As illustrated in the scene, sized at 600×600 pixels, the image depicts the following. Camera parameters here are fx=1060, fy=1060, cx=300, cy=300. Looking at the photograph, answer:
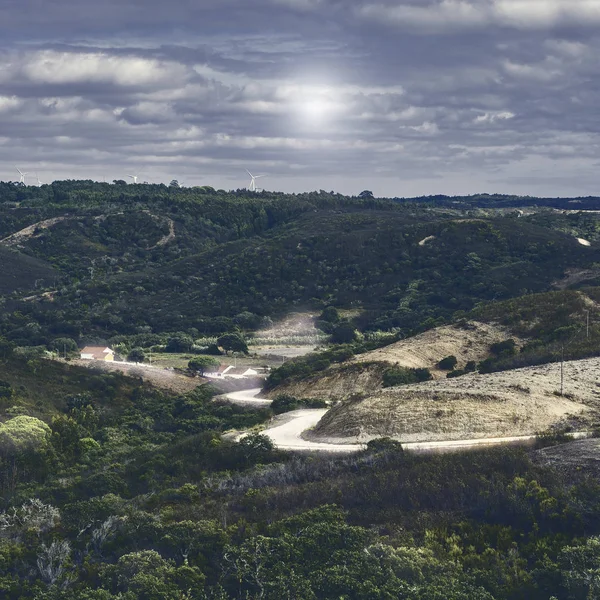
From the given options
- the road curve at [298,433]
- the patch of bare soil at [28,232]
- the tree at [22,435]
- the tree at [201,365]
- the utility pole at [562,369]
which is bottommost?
the tree at [201,365]

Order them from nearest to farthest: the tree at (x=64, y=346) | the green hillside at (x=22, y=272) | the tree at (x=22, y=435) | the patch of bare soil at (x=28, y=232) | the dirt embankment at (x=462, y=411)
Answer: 1. the dirt embankment at (x=462, y=411)
2. the tree at (x=22, y=435)
3. the tree at (x=64, y=346)
4. the green hillside at (x=22, y=272)
5. the patch of bare soil at (x=28, y=232)

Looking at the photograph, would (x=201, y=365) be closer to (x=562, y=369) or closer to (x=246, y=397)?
(x=246, y=397)

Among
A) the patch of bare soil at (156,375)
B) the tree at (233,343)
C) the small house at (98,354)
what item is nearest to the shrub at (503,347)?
the patch of bare soil at (156,375)

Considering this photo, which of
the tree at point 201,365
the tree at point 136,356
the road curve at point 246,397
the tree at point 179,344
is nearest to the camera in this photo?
the road curve at point 246,397

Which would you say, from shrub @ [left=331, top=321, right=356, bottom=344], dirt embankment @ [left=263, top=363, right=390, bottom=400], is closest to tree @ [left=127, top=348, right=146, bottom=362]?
shrub @ [left=331, top=321, right=356, bottom=344]

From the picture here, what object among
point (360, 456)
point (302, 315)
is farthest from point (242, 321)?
point (360, 456)

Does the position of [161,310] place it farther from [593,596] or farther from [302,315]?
[593,596]

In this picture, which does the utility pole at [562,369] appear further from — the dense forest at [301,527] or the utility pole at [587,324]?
the dense forest at [301,527]

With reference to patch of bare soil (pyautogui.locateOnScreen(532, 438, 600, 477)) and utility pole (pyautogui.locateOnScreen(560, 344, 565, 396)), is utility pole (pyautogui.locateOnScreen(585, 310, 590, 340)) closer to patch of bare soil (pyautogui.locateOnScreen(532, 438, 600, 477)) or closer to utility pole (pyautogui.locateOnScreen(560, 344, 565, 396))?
utility pole (pyautogui.locateOnScreen(560, 344, 565, 396))
